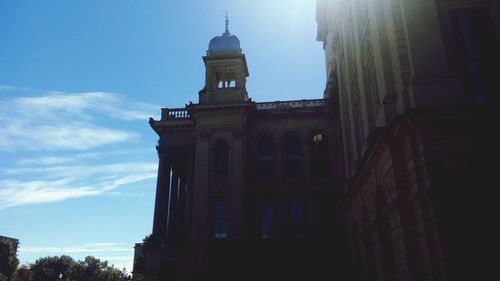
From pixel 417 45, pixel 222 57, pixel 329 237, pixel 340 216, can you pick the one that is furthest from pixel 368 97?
pixel 222 57

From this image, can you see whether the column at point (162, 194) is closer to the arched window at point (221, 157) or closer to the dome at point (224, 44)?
the arched window at point (221, 157)

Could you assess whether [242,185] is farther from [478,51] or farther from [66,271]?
[66,271]

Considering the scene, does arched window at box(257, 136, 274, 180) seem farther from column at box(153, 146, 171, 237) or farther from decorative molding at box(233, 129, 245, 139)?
column at box(153, 146, 171, 237)

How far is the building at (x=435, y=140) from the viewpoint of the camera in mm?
10141

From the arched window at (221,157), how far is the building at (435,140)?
644 inches

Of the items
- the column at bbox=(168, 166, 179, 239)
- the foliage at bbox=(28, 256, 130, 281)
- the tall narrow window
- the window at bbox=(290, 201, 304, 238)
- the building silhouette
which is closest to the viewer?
the building silhouette

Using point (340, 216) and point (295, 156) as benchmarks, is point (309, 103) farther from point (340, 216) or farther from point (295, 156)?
point (340, 216)

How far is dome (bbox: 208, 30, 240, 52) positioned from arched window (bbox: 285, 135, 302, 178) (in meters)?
9.42

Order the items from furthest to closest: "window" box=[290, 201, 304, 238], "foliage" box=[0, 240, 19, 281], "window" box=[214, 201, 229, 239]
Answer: "foliage" box=[0, 240, 19, 281] → "window" box=[290, 201, 304, 238] → "window" box=[214, 201, 229, 239]

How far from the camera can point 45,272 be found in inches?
3310

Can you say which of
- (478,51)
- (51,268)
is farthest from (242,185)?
(51,268)

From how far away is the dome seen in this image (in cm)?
3522

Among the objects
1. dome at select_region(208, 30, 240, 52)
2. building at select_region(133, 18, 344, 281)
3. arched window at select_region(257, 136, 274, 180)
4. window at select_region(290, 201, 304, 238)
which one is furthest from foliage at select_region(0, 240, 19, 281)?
window at select_region(290, 201, 304, 238)

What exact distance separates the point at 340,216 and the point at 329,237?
7.36ft
